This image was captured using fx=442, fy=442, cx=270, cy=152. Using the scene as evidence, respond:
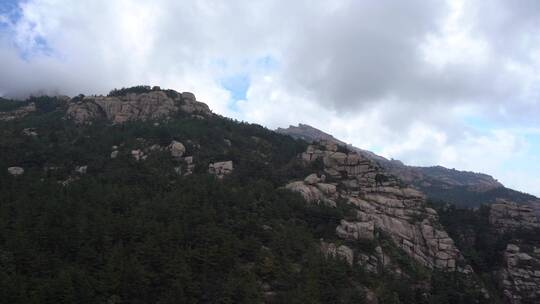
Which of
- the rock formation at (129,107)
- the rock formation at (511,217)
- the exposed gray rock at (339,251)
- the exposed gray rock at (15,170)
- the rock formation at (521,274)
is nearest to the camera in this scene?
the exposed gray rock at (339,251)

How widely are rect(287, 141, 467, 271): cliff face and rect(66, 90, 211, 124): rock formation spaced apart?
58971 mm

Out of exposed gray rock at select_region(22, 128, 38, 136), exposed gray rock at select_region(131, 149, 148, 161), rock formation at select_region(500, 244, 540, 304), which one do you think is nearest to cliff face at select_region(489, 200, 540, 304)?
rock formation at select_region(500, 244, 540, 304)

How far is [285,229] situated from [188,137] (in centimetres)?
5611

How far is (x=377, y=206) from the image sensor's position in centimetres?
9669

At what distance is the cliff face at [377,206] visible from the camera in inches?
3371

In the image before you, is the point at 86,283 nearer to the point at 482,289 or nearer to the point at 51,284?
the point at 51,284

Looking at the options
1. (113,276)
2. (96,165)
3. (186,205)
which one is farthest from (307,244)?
(96,165)

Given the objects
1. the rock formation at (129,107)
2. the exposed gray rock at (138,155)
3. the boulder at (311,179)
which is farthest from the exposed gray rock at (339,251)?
the rock formation at (129,107)

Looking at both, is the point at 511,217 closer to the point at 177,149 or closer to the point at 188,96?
the point at 177,149

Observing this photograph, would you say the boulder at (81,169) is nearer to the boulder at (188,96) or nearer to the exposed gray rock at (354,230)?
the exposed gray rock at (354,230)

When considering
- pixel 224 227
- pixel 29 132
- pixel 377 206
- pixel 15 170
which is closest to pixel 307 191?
pixel 377 206

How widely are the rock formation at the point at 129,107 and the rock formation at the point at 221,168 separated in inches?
1743

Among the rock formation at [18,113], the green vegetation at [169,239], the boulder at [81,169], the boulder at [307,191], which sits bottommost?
the green vegetation at [169,239]

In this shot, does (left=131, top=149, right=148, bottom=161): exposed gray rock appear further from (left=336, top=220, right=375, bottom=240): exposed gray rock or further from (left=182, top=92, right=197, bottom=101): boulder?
(left=182, top=92, right=197, bottom=101): boulder
